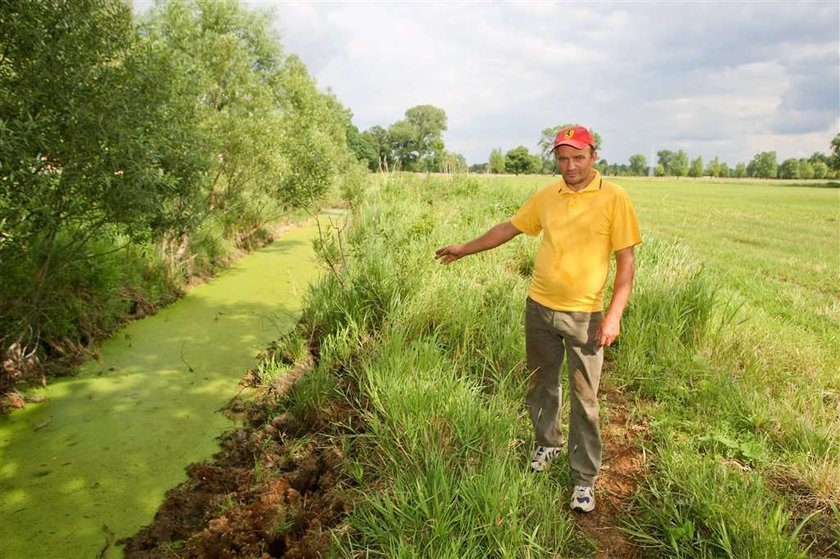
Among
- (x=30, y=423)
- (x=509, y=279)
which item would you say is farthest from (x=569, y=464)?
(x=30, y=423)

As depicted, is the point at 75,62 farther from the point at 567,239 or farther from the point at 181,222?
the point at 567,239

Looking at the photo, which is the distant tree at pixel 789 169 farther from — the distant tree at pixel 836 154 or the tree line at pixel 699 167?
the distant tree at pixel 836 154

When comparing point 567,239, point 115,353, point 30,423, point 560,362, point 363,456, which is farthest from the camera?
point 115,353

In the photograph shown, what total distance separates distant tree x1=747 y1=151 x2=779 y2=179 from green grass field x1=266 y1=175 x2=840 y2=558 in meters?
96.5

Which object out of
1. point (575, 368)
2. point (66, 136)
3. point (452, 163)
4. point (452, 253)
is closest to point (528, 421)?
point (575, 368)

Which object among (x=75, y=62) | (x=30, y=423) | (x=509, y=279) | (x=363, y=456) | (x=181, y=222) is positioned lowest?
(x=30, y=423)

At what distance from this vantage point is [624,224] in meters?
2.27

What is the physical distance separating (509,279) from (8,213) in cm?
441

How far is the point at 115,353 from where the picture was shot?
559 cm

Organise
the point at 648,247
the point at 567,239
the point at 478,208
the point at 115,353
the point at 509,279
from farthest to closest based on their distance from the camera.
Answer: the point at 478,208 < the point at 648,247 < the point at 115,353 < the point at 509,279 < the point at 567,239

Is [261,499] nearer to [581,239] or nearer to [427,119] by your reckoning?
[581,239]

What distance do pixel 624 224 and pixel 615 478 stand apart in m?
1.53

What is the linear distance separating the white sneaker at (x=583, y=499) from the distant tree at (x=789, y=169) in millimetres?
96360

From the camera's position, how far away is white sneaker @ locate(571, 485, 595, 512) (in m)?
2.50
